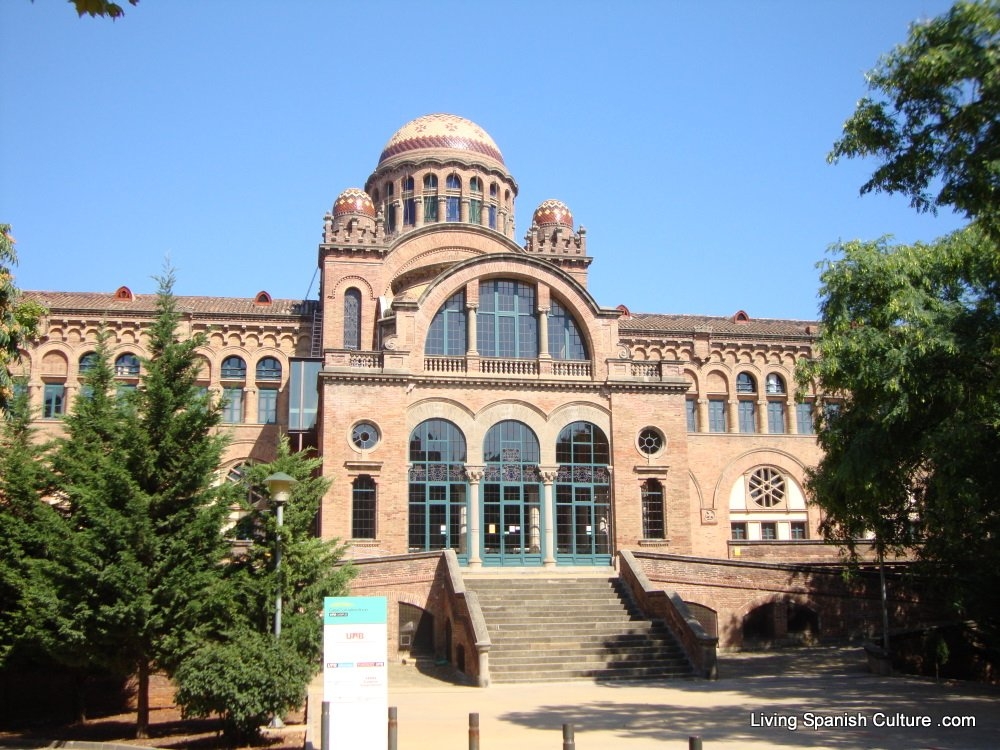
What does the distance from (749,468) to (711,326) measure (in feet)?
23.2

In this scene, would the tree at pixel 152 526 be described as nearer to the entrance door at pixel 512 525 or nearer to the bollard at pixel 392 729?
the bollard at pixel 392 729

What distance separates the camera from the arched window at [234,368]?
42.0m

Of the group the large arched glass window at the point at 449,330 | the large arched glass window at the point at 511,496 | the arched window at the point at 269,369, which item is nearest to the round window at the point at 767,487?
the large arched glass window at the point at 511,496

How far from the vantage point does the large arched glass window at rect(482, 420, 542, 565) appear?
33.6m

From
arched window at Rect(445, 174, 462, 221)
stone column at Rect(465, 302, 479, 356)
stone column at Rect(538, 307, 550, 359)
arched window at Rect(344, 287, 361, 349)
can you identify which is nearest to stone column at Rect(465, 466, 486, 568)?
stone column at Rect(465, 302, 479, 356)

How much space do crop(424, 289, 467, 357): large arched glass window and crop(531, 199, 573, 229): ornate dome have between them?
11000 mm

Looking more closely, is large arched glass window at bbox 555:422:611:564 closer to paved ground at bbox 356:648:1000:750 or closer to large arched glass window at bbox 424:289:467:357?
large arched glass window at bbox 424:289:467:357

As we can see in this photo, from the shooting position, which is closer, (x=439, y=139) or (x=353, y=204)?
(x=353, y=204)

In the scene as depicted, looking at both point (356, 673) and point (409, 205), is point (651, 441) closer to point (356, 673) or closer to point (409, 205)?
point (409, 205)

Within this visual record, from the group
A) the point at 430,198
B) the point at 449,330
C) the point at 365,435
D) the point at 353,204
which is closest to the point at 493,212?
the point at 430,198

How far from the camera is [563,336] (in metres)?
36.4

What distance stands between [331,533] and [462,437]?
5551mm

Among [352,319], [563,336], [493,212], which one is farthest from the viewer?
[493,212]

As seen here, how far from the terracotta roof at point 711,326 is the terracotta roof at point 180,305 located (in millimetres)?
14993
